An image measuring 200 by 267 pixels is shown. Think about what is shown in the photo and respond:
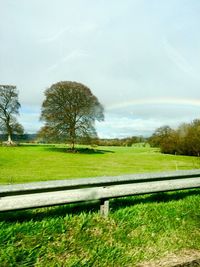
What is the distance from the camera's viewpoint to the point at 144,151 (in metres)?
47.5

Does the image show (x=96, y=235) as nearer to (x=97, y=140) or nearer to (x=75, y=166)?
(x=75, y=166)

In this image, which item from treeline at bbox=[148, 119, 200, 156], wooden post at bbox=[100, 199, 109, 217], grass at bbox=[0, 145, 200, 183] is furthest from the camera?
treeline at bbox=[148, 119, 200, 156]

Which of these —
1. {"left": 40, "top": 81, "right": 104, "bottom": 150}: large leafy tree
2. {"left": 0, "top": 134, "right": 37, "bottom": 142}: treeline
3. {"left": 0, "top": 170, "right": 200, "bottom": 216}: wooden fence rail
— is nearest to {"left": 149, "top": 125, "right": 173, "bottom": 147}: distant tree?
{"left": 40, "top": 81, "right": 104, "bottom": 150}: large leafy tree

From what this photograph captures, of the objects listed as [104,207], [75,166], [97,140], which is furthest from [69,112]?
[104,207]

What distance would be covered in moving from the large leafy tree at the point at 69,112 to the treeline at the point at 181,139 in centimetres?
852

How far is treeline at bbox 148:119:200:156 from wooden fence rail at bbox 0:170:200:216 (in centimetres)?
3070

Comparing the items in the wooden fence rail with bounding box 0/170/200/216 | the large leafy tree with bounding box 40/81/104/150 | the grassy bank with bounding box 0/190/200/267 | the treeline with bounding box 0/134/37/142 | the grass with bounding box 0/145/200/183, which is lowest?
the grass with bounding box 0/145/200/183

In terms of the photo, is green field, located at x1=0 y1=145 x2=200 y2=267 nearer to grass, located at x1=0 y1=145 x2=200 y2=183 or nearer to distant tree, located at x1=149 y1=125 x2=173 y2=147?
grass, located at x1=0 y1=145 x2=200 y2=183

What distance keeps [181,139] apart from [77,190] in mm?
36494

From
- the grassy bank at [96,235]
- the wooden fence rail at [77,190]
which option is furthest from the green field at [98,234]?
the wooden fence rail at [77,190]

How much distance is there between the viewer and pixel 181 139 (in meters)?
40.6

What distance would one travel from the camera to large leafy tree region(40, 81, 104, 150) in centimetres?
Result: 4428

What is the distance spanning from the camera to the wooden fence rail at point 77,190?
4.89m

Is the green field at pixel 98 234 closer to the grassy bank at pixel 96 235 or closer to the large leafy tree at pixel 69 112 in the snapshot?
the grassy bank at pixel 96 235
